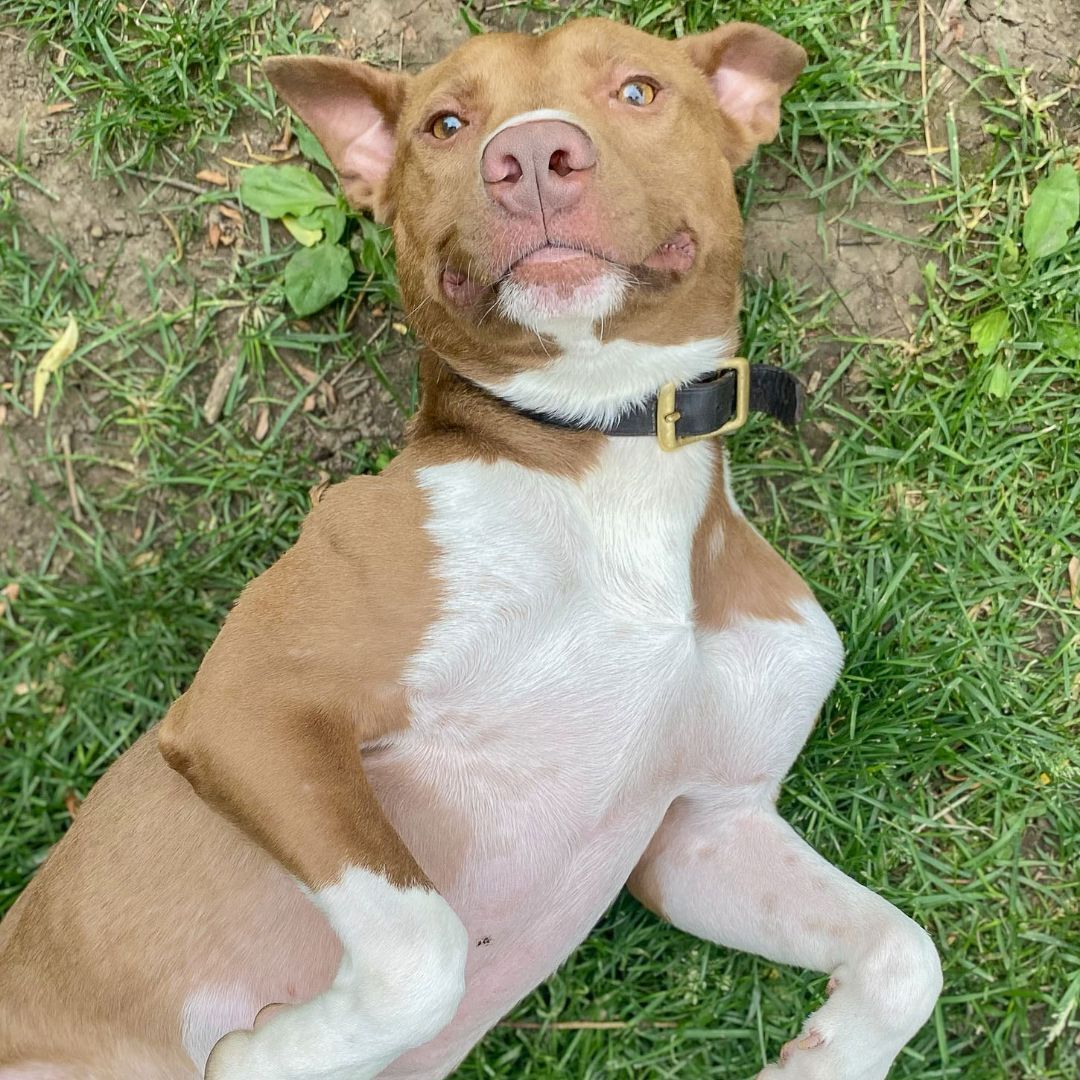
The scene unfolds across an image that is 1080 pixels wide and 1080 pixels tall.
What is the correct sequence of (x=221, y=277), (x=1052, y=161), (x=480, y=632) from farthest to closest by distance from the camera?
1. (x=221, y=277)
2. (x=1052, y=161)
3. (x=480, y=632)

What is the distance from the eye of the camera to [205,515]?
4.87m

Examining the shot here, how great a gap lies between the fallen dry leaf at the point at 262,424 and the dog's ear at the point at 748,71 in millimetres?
2175

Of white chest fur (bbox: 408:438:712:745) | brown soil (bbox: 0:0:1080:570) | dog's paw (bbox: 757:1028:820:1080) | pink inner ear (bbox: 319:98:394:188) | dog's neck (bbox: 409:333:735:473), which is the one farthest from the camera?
brown soil (bbox: 0:0:1080:570)

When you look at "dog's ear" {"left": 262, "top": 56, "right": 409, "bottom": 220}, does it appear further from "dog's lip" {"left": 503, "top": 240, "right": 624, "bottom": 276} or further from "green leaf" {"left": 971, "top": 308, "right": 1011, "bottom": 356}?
"green leaf" {"left": 971, "top": 308, "right": 1011, "bottom": 356}

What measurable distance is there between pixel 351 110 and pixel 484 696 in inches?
80.9

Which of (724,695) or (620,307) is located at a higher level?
(620,307)

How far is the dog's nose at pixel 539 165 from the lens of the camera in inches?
114

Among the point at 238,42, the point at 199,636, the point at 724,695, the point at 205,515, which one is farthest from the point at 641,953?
the point at 238,42

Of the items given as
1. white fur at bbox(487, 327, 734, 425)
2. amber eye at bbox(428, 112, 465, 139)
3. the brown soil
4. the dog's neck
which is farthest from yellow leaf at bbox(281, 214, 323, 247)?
white fur at bbox(487, 327, 734, 425)

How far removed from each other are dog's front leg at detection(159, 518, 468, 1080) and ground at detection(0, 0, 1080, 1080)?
1.59 meters

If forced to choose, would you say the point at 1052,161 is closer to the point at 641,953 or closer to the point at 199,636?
the point at 641,953

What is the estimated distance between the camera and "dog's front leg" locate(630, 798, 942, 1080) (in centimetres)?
358

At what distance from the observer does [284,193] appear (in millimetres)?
4699

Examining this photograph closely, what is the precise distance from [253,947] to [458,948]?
0.73 m
